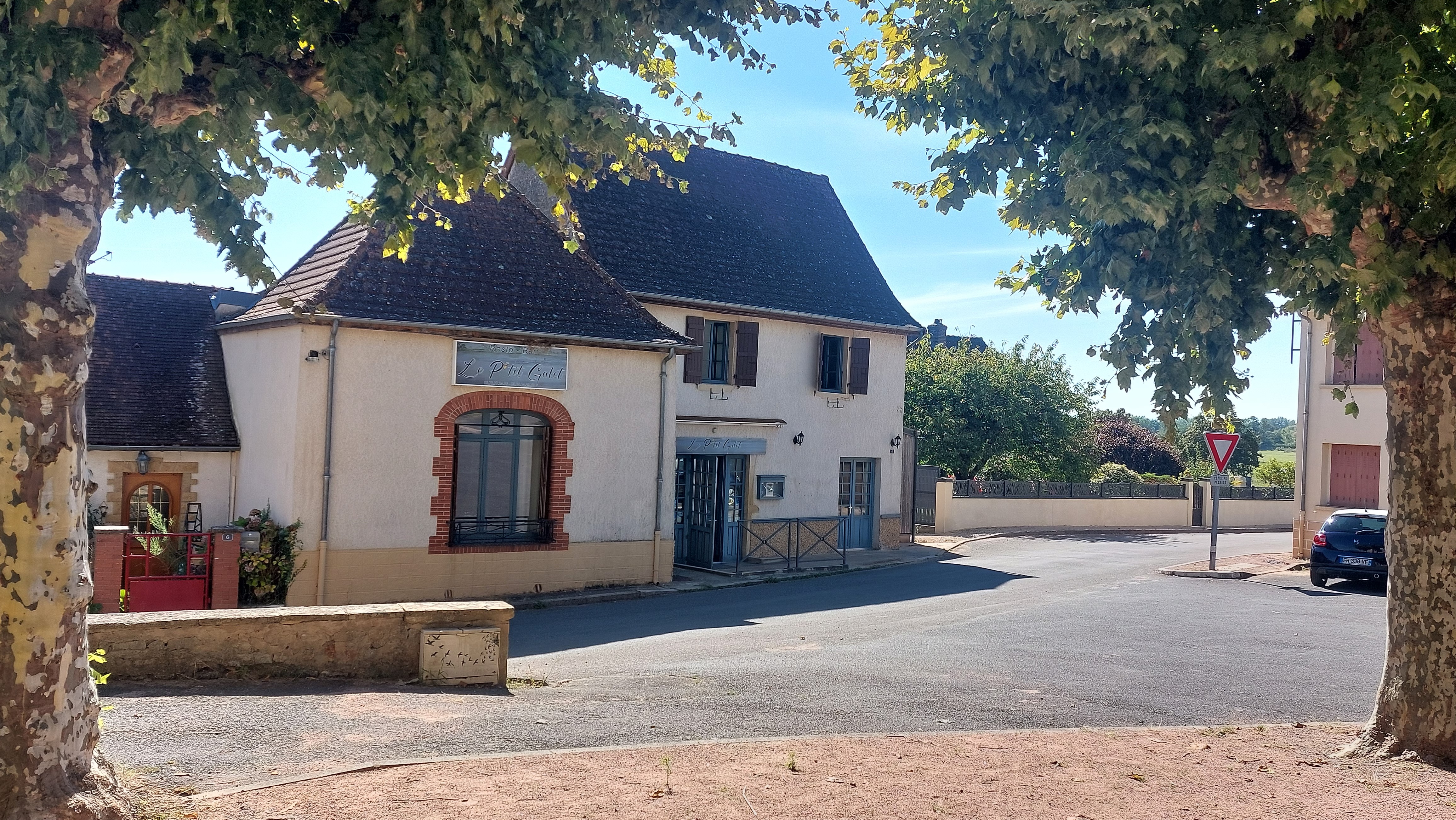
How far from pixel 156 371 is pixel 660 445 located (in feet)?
24.8

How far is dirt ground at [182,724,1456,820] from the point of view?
16.6 ft

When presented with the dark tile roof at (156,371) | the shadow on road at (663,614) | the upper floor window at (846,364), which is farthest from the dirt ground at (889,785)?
the upper floor window at (846,364)

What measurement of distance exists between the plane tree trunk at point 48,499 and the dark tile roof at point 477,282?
9.28m

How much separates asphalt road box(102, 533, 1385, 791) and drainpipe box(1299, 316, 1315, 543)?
4.45 m

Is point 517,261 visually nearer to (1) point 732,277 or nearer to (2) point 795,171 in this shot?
(1) point 732,277

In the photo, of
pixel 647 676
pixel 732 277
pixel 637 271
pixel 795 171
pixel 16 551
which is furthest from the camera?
pixel 795 171

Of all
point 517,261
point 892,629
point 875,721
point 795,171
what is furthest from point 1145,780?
point 795,171

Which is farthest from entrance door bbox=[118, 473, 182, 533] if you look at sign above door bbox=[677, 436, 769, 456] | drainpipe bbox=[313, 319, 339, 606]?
sign above door bbox=[677, 436, 769, 456]

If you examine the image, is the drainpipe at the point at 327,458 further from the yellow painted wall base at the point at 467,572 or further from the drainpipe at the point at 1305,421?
the drainpipe at the point at 1305,421

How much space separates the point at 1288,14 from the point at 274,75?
5.36 metres

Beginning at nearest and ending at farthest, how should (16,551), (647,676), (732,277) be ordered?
1. (16,551)
2. (647,676)
3. (732,277)

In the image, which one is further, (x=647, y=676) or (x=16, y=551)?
(x=647, y=676)

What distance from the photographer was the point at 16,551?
4.36 metres

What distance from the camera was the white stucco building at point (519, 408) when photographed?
1430cm
